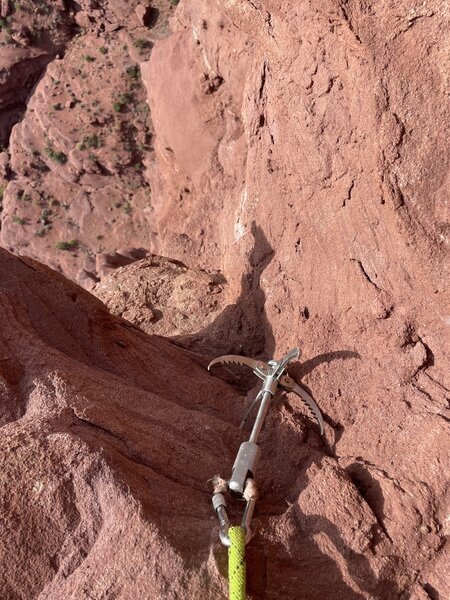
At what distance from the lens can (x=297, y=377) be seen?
310 cm

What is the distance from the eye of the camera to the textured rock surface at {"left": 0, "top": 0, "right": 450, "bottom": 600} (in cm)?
188

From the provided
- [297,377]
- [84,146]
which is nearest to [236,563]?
[297,377]

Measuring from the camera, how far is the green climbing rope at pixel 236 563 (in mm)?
1643

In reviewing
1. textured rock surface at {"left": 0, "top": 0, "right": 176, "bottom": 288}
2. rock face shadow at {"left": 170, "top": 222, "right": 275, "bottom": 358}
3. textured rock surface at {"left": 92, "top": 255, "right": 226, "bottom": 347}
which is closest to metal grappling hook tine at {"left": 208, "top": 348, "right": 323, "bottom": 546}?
rock face shadow at {"left": 170, "top": 222, "right": 275, "bottom": 358}

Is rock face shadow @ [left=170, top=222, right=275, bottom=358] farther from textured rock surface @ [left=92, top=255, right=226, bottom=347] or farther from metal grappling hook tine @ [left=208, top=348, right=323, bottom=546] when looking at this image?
metal grappling hook tine @ [left=208, top=348, right=323, bottom=546]

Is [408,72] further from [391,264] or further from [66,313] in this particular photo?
[66,313]

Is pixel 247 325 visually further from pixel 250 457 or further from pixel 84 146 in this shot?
pixel 84 146

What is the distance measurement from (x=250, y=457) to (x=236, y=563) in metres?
0.53

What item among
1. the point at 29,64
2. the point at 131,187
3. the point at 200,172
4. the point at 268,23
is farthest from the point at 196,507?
the point at 29,64

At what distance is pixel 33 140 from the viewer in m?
10.9

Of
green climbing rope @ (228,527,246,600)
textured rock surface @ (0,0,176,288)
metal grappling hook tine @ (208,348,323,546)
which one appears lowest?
green climbing rope @ (228,527,246,600)

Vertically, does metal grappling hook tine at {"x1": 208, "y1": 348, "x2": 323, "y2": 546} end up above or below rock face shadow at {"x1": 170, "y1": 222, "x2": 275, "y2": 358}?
below

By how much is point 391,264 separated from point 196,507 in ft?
5.30

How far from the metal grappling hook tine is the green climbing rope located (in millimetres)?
41
